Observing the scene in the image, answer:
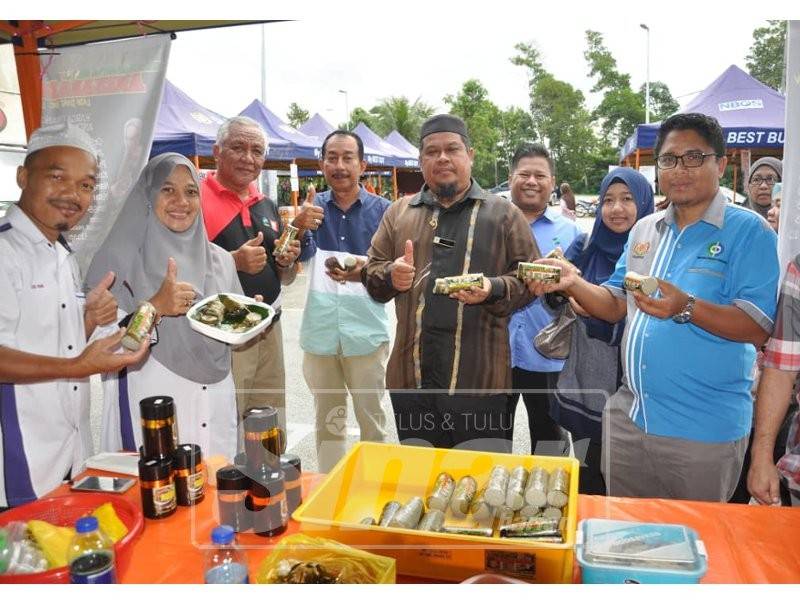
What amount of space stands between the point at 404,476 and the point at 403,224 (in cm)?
142

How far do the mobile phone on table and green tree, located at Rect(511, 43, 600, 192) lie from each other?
937 centimetres

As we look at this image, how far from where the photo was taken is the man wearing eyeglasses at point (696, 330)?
2.00m

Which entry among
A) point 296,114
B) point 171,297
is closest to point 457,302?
point 171,297

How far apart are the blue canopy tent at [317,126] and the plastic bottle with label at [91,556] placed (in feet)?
57.9

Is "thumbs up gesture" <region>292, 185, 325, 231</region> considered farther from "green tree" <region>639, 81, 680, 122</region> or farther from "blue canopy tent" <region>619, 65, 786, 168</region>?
"green tree" <region>639, 81, 680, 122</region>

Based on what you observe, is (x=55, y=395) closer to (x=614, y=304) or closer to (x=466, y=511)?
(x=466, y=511)

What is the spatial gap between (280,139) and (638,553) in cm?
1240

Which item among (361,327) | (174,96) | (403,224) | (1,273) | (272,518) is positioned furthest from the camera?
(174,96)

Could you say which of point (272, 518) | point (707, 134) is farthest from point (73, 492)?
point (707, 134)

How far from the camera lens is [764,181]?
14.0 ft

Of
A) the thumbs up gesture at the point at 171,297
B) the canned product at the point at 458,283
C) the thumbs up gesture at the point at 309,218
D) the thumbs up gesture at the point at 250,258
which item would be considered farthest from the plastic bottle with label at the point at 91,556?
the thumbs up gesture at the point at 309,218

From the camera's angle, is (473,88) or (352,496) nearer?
(352,496)

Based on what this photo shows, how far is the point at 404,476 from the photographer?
1.83 m

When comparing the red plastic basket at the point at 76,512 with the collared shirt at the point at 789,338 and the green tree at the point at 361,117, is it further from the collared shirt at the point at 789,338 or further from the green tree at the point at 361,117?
the green tree at the point at 361,117
